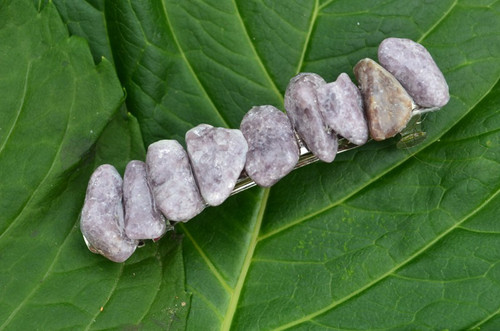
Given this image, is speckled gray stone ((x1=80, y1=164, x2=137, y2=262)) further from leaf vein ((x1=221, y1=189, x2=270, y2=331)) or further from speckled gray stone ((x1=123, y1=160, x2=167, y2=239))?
leaf vein ((x1=221, y1=189, x2=270, y2=331))

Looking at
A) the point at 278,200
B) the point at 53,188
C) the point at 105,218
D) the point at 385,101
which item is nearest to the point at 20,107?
the point at 53,188

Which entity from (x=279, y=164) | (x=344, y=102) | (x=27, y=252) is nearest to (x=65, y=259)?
(x=27, y=252)

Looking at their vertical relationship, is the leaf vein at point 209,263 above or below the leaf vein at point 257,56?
below

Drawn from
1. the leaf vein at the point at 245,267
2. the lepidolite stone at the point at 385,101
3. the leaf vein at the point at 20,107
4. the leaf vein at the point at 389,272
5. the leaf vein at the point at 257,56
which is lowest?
the leaf vein at the point at 389,272

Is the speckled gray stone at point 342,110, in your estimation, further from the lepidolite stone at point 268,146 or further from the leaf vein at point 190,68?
the leaf vein at point 190,68

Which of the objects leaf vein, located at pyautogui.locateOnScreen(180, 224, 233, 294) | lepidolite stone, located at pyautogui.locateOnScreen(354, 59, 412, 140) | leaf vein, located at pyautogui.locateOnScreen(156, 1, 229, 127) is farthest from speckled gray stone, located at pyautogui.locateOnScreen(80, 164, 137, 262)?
lepidolite stone, located at pyautogui.locateOnScreen(354, 59, 412, 140)

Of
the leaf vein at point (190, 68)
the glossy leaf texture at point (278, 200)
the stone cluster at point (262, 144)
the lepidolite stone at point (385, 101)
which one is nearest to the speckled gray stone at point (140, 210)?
the stone cluster at point (262, 144)
